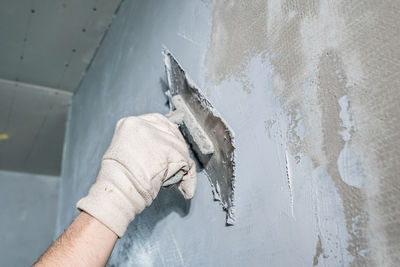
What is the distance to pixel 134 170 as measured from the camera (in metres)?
0.72

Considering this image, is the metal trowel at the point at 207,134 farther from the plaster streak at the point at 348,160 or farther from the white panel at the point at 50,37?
the white panel at the point at 50,37

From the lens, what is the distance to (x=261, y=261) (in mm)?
623

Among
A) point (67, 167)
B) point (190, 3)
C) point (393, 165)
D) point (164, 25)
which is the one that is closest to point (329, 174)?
point (393, 165)

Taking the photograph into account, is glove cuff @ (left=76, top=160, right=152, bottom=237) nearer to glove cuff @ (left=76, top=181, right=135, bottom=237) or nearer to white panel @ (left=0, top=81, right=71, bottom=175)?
glove cuff @ (left=76, top=181, right=135, bottom=237)

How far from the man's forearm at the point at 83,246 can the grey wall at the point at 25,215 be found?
306 centimetres

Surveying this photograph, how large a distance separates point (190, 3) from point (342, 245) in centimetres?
82

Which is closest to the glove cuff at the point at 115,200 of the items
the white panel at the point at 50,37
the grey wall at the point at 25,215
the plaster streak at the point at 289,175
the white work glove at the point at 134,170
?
the white work glove at the point at 134,170

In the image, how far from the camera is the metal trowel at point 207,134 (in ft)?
2.47

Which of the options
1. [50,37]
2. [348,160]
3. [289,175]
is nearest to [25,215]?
[50,37]

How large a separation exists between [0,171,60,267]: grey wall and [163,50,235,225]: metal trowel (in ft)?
10.1

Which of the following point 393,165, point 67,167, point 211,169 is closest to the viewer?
point 393,165

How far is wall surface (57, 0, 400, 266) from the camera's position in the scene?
1.54 feet

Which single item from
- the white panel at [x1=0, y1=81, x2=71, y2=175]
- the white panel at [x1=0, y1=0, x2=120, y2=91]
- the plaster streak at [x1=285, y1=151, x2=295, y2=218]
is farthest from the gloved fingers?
the white panel at [x1=0, y1=81, x2=71, y2=175]

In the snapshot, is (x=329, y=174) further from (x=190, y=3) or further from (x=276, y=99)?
(x=190, y=3)
